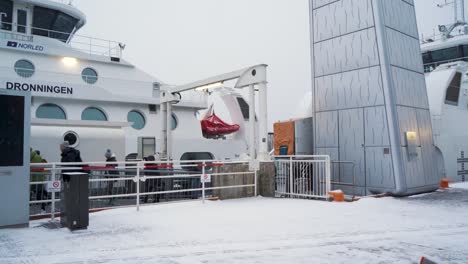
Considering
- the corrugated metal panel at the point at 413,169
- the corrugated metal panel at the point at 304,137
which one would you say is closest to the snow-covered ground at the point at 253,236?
the corrugated metal panel at the point at 413,169

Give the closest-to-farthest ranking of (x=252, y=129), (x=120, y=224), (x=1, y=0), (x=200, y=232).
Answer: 1. (x=200, y=232)
2. (x=120, y=224)
3. (x=252, y=129)
4. (x=1, y=0)

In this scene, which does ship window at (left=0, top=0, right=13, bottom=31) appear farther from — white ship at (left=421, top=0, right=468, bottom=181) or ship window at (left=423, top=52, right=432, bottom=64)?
ship window at (left=423, top=52, right=432, bottom=64)

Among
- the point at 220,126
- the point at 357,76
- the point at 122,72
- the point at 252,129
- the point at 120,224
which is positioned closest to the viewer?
the point at 120,224

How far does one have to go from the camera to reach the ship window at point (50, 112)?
15.4 metres

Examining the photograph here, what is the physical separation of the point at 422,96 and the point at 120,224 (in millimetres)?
10902

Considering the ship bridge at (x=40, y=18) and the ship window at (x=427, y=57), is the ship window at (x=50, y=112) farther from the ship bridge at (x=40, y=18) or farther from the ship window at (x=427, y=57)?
the ship window at (x=427, y=57)

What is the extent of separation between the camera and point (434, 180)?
41.8 feet

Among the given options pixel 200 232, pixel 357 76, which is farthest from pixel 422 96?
pixel 200 232

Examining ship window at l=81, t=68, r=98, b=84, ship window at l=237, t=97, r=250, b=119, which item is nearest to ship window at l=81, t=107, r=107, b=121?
ship window at l=81, t=68, r=98, b=84

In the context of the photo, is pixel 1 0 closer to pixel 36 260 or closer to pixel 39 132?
pixel 39 132

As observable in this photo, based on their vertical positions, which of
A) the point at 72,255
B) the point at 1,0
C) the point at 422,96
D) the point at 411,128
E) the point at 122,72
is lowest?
the point at 72,255

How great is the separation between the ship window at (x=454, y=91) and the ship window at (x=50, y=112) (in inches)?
649

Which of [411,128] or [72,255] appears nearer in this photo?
[72,255]

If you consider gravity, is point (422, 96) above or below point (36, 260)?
above
